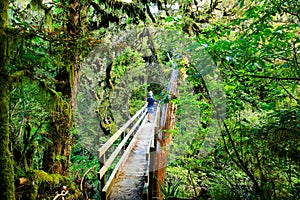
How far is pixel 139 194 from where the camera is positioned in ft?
12.8

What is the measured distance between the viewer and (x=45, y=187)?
10.7 ft

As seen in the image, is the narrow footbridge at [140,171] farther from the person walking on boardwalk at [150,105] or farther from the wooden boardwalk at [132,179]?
the person walking on boardwalk at [150,105]

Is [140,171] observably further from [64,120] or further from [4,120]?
[4,120]

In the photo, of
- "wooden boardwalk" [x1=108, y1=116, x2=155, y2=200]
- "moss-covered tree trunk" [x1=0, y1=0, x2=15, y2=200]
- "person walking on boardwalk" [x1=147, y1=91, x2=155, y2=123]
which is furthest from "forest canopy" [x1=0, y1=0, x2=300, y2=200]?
"person walking on boardwalk" [x1=147, y1=91, x2=155, y2=123]

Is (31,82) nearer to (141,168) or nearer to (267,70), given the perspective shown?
(267,70)

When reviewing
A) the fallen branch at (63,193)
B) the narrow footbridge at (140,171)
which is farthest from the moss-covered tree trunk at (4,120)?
the narrow footbridge at (140,171)

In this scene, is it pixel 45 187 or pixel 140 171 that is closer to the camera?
pixel 45 187

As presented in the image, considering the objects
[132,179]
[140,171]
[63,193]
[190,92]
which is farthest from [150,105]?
[63,193]

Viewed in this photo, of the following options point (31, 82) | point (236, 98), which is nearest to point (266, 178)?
point (236, 98)

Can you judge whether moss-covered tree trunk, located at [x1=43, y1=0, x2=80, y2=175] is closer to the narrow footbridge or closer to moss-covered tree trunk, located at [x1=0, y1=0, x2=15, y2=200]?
the narrow footbridge

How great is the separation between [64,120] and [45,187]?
1.23 m

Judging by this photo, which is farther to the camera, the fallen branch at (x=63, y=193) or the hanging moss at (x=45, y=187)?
the fallen branch at (x=63, y=193)

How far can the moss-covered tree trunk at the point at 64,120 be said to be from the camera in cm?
405

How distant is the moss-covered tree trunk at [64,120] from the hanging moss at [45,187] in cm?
70
